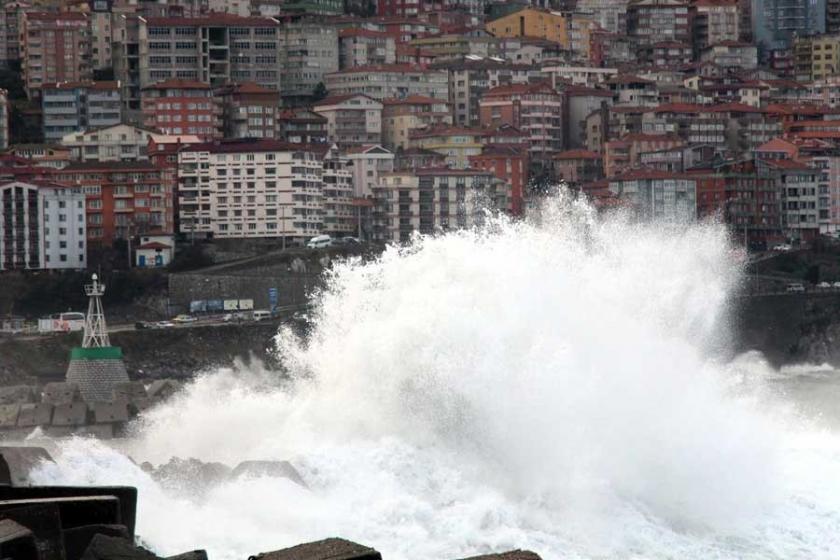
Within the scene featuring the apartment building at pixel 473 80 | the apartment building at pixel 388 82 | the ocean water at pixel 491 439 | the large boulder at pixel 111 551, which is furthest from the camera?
the apartment building at pixel 473 80

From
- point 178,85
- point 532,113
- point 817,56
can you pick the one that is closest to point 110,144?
point 178,85

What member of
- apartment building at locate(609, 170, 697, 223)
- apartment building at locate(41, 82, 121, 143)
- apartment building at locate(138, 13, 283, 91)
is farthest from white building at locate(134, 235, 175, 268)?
apartment building at locate(138, 13, 283, 91)

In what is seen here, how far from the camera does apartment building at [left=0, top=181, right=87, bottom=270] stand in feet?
287

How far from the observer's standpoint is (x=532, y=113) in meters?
115

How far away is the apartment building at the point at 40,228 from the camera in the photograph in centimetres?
8738

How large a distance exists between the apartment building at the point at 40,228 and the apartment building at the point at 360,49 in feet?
123

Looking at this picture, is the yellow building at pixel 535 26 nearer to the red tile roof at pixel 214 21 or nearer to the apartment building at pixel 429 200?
the red tile roof at pixel 214 21

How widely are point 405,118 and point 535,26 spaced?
92.0 feet

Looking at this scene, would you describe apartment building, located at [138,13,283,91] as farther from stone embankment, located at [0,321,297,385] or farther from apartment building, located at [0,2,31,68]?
stone embankment, located at [0,321,297,385]

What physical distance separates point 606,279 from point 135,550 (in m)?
18.0

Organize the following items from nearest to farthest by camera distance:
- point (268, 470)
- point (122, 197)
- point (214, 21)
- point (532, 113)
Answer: point (268, 470) < point (122, 197) < point (214, 21) < point (532, 113)

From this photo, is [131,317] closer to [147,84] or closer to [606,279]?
[147,84]

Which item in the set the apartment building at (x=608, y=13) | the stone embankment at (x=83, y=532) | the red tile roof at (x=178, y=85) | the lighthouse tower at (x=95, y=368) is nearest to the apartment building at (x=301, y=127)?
the red tile roof at (x=178, y=85)

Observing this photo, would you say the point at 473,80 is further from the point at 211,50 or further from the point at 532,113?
the point at 211,50
